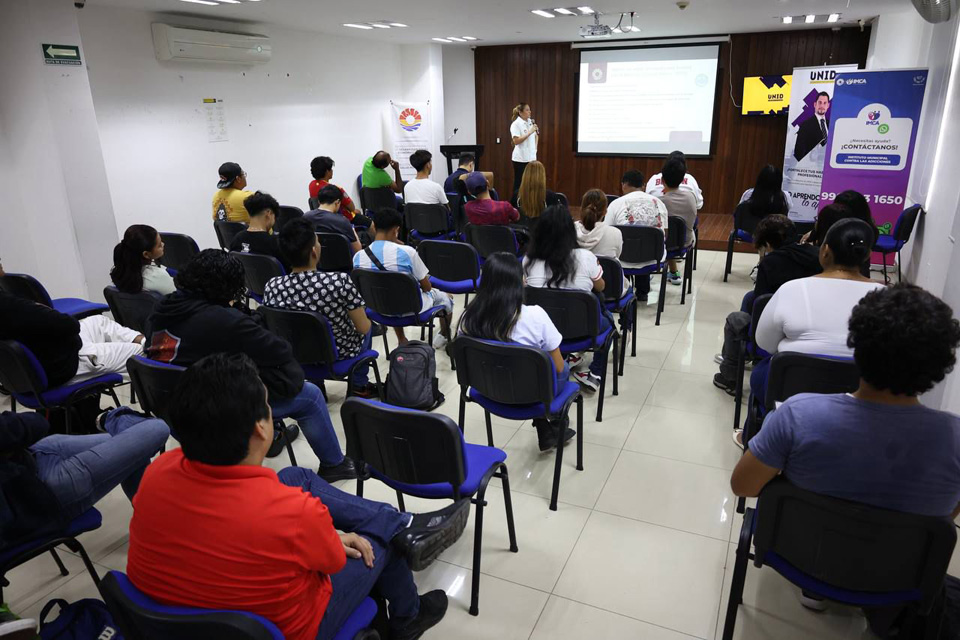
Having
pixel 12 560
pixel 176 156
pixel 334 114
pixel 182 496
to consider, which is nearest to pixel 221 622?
pixel 182 496

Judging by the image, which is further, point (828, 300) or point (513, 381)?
point (513, 381)

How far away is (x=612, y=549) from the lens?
8.25 feet

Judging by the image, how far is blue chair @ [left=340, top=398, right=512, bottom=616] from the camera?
190 cm

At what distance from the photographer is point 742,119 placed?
948 centimetres

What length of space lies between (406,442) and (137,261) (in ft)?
7.86

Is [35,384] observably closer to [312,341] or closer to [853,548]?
[312,341]

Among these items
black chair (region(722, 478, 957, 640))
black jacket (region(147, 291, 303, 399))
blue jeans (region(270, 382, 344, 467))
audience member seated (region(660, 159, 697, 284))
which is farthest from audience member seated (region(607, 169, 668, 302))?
black chair (region(722, 478, 957, 640))

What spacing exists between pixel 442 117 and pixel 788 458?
10031 mm

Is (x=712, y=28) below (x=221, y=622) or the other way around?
the other way around

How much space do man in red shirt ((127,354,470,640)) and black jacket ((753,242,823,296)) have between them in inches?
110


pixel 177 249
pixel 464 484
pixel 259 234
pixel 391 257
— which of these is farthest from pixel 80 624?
pixel 177 249

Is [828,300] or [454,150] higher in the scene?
[454,150]

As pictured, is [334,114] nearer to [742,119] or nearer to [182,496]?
[742,119]

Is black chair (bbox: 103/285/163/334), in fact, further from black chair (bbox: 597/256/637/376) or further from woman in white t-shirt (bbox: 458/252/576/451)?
black chair (bbox: 597/256/637/376)
